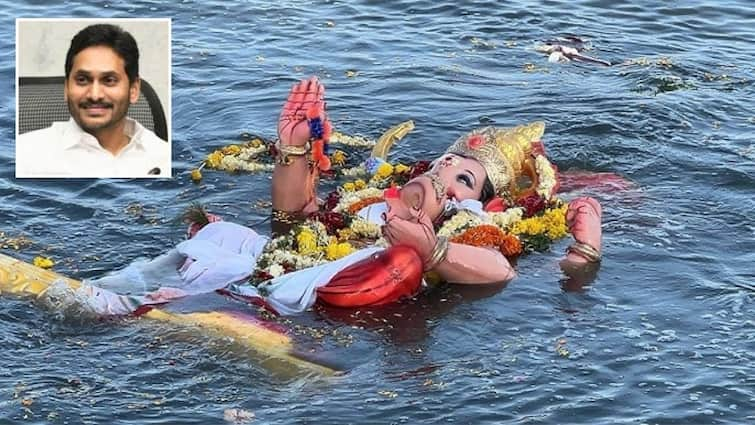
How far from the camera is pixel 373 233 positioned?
34.8 ft

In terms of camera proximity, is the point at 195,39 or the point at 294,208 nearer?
the point at 294,208

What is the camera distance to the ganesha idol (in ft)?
31.6

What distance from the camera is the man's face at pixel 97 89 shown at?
378 inches

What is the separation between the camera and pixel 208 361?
9.03 metres

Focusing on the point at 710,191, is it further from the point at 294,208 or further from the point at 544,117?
the point at 294,208

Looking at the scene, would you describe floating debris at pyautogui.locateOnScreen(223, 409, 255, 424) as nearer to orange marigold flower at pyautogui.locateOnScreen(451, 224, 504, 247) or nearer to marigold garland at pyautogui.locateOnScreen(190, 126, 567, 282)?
marigold garland at pyautogui.locateOnScreen(190, 126, 567, 282)

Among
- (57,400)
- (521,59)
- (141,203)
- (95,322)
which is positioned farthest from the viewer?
(521,59)

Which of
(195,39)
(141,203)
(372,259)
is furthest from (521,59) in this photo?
(372,259)

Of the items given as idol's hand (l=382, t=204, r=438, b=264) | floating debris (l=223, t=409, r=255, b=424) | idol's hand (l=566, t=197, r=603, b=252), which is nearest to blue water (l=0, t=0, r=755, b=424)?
floating debris (l=223, t=409, r=255, b=424)

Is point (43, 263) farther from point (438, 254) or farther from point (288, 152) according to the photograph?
point (438, 254)

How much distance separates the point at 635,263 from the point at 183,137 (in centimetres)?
A: 481

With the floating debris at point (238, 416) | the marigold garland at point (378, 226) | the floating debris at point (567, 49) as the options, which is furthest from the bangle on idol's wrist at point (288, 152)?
the floating debris at point (567, 49)

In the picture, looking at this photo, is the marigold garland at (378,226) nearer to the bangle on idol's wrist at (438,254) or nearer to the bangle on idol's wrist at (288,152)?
the bangle on idol's wrist at (288,152)

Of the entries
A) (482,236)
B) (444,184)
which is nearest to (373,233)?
(444,184)
